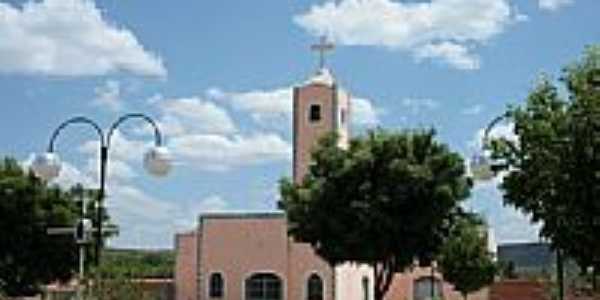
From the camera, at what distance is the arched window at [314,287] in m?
69.6

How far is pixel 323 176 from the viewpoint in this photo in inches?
1797

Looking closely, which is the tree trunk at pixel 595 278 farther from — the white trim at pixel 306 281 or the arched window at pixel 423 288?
the arched window at pixel 423 288

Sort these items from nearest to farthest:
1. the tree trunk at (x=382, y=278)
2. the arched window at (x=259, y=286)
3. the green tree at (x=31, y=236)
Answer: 1. the tree trunk at (x=382, y=278)
2. the green tree at (x=31, y=236)
3. the arched window at (x=259, y=286)

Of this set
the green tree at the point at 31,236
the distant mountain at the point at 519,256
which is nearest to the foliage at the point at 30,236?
the green tree at the point at 31,236

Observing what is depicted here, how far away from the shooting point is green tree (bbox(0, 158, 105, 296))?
4978 centimetres

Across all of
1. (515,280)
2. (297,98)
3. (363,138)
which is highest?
(297,98)

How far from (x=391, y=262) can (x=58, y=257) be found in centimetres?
1427

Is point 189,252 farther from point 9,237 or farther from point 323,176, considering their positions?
point 323,176

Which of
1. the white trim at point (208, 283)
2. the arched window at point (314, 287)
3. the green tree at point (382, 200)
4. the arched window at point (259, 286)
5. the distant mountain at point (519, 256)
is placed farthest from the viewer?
the distant mountain at point (519, 256)

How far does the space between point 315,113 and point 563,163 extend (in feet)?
151

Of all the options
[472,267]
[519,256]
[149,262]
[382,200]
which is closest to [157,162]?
[382,200]

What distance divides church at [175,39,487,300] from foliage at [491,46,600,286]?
4387 cm

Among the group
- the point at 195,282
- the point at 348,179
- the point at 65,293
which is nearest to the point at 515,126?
the point at 348,179

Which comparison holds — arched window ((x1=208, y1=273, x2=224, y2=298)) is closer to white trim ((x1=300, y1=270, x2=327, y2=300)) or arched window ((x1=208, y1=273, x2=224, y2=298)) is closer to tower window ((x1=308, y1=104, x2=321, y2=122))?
white trim ((x1=300, y1=270, x2=327, y2=300))
